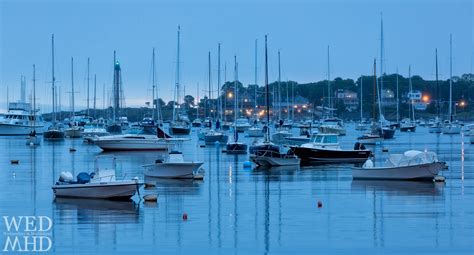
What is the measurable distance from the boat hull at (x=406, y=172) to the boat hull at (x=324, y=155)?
1490 cm

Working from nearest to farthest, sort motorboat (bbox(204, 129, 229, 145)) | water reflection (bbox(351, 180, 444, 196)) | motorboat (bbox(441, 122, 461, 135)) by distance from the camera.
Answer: water reflection (bbox(351, 180, 444, 196))
motorboat (bbox(204, 129, 229, 145))
motorboat (bbox(441, 122, 461, 135))

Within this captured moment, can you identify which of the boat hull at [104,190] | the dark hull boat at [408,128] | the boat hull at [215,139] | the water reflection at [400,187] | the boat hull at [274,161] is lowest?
the water reflection at [400,187]

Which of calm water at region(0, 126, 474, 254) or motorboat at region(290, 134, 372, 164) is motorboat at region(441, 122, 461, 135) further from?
calm water at region(0, 126, 474, 254)

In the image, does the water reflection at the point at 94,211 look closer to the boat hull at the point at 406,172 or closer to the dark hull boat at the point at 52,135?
the boat hull at the point at 406,172

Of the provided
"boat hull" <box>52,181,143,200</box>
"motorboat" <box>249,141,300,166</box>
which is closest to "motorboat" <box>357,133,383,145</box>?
"motorboat" <box>249,141,300,166</box>

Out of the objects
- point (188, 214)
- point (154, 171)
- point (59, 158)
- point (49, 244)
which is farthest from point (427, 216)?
point (59, 158)

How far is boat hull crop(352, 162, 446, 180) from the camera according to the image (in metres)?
41.2

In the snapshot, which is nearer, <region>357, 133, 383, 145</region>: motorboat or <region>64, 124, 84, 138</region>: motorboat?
<region>357, 133, 383, 145</region>: motorboat

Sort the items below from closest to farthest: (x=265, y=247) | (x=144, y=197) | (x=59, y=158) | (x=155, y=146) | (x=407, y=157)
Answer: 1. (x=265, y=247)
2. (x=144, y=197)
3. (x=407, y=157)
4. (x=59, y=158)
5. (x=155, y=146)

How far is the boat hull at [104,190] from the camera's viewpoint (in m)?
32.8

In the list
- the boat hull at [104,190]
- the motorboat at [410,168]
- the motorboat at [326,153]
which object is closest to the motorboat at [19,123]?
the motorboat at [326,153]

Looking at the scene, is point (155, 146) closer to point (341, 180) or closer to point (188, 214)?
point (341, 180)

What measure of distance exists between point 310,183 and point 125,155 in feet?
97.3

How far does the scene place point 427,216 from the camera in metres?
29.4
